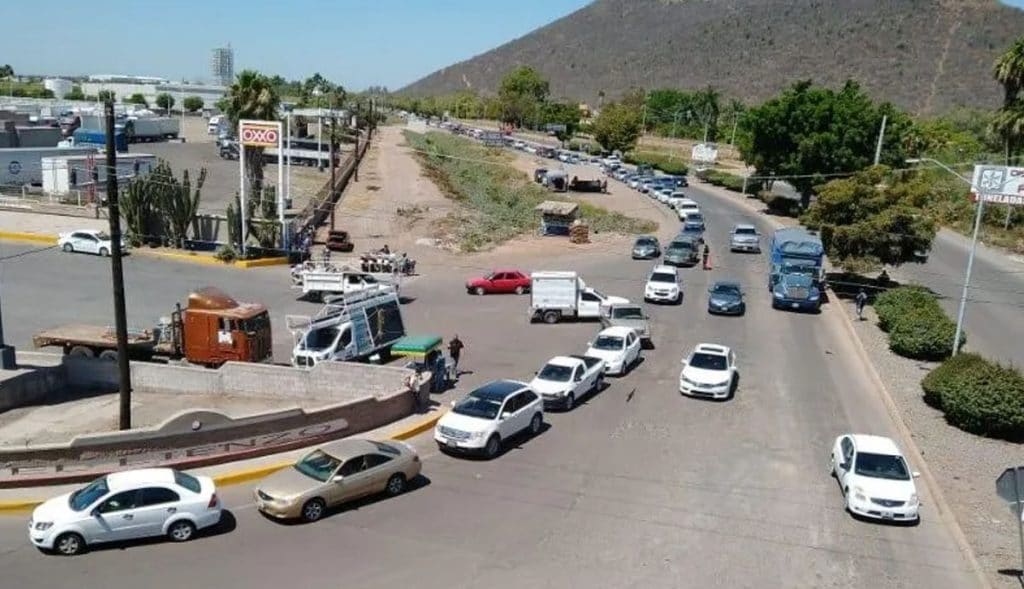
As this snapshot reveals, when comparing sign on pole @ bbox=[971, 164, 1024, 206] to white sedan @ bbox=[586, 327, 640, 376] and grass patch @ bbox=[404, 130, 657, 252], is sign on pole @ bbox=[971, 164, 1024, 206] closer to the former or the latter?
grass patch @ bbox=[404, 130, 657, 252]

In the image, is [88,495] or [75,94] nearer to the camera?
[88,495]

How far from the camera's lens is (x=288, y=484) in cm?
1683

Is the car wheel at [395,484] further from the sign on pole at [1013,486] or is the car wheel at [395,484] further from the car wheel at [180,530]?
the sign on pole at [1013,486]

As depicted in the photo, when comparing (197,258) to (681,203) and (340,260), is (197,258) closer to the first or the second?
(340,260)

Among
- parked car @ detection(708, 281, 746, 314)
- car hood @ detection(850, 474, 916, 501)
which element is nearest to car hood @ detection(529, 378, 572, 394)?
car hood @ detection(850, 474, 916, 501)

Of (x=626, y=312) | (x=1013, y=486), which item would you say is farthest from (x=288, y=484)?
(x=626, y=312)

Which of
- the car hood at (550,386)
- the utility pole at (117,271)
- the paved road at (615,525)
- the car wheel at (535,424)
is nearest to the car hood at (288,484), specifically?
the paved road at (615,525)

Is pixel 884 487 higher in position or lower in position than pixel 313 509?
higher

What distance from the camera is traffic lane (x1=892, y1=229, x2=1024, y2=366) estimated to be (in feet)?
116

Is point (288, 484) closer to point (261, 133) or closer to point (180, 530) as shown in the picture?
point (180, 530)

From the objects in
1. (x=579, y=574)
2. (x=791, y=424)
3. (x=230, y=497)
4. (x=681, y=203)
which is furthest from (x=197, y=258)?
(x=681, y=203)

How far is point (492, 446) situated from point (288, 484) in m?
5.48

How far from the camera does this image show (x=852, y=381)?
29031mm

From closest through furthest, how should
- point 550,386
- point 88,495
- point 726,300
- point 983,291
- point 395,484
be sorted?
point 88,495
point 395,484
point 550,386
point 726,300
point 983,291
